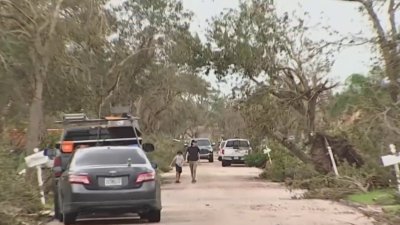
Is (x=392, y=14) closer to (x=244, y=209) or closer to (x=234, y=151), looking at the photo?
(x=244, y=209)

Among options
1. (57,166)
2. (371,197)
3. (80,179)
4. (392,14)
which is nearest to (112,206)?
(80,179)

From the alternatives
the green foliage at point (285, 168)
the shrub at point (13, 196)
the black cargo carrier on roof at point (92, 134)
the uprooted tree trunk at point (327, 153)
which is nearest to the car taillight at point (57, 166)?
the black cargo carrier on roof at point (92, 134)

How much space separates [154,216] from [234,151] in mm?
37297

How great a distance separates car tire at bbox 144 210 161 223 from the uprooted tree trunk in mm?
→ 12015

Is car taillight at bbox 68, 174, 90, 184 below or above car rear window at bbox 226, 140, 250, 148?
below

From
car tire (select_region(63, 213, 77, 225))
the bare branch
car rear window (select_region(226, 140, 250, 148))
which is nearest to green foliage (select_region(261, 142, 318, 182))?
car rear window (select_region(226, 140, 250, 148))

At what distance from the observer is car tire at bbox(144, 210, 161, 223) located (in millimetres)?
16453

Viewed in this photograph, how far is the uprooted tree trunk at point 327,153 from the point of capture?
91.7ft

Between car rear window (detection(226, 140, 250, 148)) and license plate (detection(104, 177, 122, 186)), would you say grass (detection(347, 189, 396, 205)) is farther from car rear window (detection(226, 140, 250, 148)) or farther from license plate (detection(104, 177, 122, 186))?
car rear window (detection(226, 140, 250, 148))

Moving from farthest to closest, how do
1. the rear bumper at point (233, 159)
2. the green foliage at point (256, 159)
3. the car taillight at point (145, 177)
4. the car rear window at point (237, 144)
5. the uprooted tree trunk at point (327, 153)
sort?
1. the rear bumper at point (233, 159)
2. the car rear window at point (237, 144)
3. the green foliage at point (256, 159)
4. the uprooted tree trunk at point (327, 153)
5. the car taillight at point (145, 177)

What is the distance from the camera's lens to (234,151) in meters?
53.8

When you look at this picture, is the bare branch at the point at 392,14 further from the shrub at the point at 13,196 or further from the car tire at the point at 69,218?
the car tire at the point at 69,218

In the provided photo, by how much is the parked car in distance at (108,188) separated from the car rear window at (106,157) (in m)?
0.02

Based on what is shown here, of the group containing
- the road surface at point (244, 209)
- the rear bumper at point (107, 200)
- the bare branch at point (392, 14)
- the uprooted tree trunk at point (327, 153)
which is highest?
the bare branch at point (392, 14)
